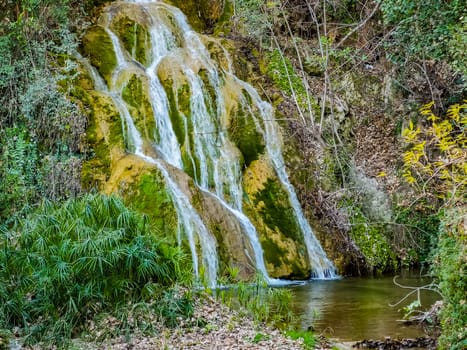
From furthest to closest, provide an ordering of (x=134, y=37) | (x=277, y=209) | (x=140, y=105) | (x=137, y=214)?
(x=134, y=37) < (x=140, y=105) < (x=277, y=209) < (x=137, y=214)

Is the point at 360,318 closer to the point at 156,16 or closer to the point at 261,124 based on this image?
the point at 261,124

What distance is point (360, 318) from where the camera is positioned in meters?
8.61

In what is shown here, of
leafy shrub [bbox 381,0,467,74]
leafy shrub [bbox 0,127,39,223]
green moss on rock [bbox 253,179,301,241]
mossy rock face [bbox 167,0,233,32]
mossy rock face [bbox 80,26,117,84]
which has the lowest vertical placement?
green moss on rock [bbox 253,179,301,241]

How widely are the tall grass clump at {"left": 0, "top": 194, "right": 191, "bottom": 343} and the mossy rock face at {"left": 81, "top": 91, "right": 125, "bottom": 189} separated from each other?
446 centimetres

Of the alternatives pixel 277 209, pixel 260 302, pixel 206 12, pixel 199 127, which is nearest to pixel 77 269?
pixel 260 302

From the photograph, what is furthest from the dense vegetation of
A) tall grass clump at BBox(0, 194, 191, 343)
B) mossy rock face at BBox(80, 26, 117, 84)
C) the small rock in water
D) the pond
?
the small rock in water

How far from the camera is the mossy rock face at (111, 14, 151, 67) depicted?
1541cm

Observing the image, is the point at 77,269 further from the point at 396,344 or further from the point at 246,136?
the point at 246,136

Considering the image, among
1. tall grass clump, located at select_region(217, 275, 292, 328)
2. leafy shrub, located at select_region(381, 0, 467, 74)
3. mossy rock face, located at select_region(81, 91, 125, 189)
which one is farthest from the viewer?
mossy rock face, located at select_region(81, 91, 125, 189)

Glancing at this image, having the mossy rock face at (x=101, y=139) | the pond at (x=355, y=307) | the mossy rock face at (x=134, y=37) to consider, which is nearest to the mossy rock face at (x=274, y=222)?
the pond at (x=355, y=307)

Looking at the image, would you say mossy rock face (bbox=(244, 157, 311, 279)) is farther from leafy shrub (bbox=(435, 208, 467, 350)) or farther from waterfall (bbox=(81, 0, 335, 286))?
leafy shrub (bbox=(435, 208, 467, 350))

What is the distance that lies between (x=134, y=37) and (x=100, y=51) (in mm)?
1181

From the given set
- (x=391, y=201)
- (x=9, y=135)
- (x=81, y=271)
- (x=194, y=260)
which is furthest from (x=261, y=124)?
(x=81, y=271)

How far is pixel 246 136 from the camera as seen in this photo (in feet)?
46.4
